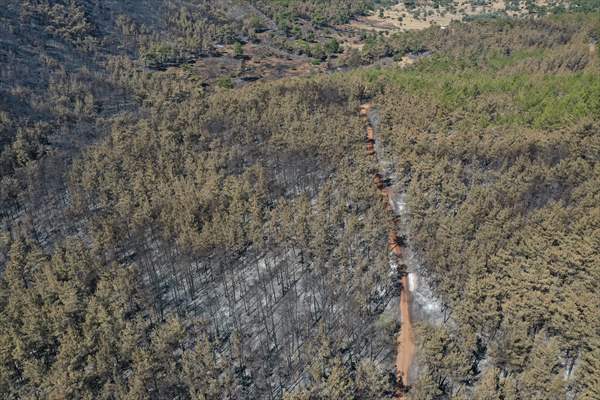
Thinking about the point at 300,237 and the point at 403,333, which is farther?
the point at 300,237

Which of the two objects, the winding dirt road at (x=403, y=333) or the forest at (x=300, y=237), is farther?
the winding dirt road at (x=403, y=333)

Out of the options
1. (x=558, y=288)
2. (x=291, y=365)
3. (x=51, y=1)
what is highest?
(x=51, y=1)

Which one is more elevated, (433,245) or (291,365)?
(433,245)

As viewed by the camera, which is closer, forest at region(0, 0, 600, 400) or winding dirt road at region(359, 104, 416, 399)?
forest at region(0, 0, 600, 400)

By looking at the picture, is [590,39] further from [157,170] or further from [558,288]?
[157,170]

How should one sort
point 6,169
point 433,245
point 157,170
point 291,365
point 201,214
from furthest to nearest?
point 6,169
point 157,170
point 201,214
point 433,245
point 291,365

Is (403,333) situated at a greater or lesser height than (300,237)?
lesser

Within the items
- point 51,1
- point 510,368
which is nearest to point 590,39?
point 510,368

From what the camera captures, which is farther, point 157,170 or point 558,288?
point 157,170
